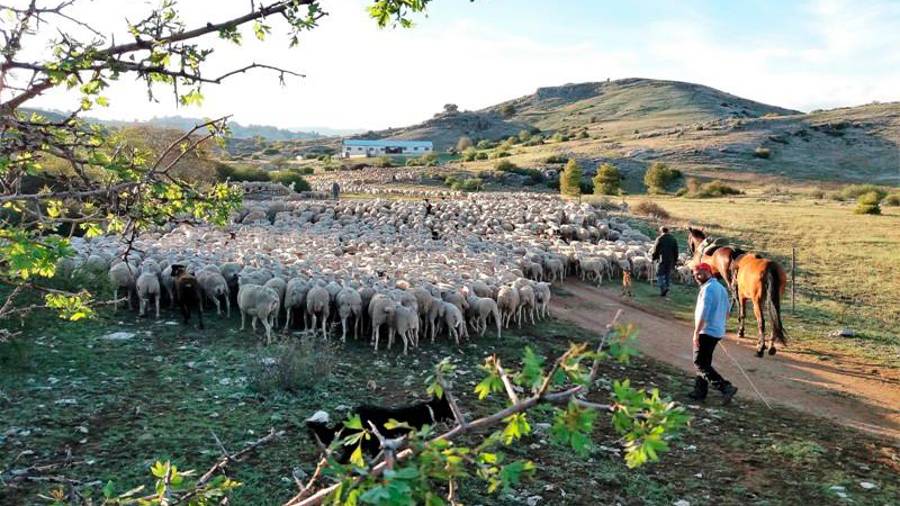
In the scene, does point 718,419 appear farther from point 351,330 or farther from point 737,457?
point 351,330

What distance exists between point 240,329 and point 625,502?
698 centimetres

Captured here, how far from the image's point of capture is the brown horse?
1148 cm

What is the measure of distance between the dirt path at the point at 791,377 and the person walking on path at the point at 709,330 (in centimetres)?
56

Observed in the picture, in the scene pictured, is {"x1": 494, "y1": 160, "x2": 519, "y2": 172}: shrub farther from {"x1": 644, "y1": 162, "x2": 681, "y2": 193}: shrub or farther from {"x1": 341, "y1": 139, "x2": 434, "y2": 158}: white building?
{"x1": 341, "y1": 139, "x2": 434, "y2": 158}: white building

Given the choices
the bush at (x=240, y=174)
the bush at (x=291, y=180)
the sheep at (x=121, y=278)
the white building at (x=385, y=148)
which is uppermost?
the white building at (x=385, y=148)

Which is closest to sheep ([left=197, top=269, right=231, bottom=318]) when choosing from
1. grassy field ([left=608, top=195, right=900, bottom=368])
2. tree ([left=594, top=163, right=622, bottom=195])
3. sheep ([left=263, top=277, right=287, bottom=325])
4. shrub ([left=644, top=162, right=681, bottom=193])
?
sheep ([left=263, top=277, right=287, bottom=325])

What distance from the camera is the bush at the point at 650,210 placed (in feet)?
96.5

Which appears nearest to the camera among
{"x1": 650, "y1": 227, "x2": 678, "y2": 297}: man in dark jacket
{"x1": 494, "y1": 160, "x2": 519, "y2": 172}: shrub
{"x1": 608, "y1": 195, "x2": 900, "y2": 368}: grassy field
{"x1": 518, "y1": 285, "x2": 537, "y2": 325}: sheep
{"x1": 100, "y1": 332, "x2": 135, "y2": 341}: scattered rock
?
{"x1": 100, "y1": 332, "x2": 135, "y2": 341}: scattered rock

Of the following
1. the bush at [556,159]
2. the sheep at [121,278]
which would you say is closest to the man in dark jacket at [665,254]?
the sheep at [121,278]

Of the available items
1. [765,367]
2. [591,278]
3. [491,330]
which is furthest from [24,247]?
[591,278]

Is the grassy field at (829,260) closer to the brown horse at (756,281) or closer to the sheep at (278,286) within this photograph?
the brown horse at (756,281)

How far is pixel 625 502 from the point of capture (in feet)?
19.6

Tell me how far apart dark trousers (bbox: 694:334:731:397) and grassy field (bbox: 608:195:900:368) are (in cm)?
437

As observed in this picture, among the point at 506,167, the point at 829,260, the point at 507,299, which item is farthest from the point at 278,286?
the point at 506,167
